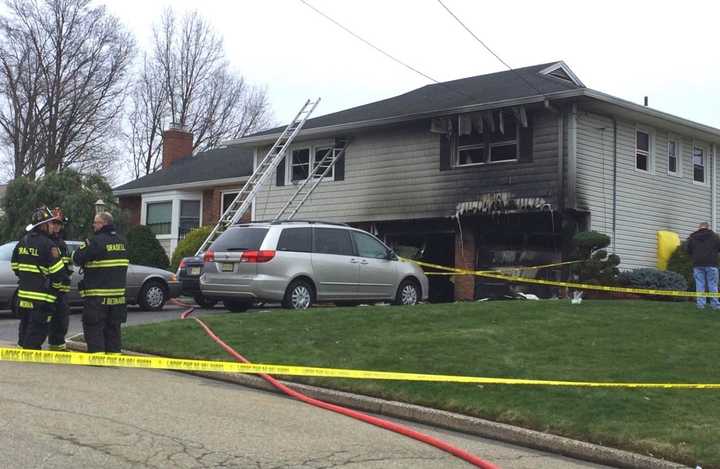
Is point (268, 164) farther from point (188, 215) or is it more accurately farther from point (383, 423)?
point (383, 423)

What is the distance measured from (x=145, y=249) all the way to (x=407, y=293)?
587 inches

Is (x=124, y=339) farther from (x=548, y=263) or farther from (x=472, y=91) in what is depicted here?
(x=472, y=91)

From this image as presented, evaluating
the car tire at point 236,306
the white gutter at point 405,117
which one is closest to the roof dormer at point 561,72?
the white gutter at point 405,117

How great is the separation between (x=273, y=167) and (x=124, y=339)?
41.8ft

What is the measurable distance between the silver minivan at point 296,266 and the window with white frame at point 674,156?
9.81 metres

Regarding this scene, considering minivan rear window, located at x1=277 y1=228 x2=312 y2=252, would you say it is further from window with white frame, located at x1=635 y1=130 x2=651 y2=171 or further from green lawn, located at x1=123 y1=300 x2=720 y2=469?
window with white frame, located at x1=635 y1=130 x2=651 y2=171

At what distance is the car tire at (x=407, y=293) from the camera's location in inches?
632

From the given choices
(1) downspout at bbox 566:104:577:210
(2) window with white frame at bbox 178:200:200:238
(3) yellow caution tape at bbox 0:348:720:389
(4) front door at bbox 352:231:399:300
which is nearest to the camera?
(3) yellow caution tape at bbox 0:348:720:389

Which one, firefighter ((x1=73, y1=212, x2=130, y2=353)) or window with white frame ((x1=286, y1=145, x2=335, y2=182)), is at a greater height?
window with white frame ((x1=286, y1=145, x2=335, y2=182))

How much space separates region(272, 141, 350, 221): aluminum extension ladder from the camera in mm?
23375

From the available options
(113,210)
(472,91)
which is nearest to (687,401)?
(472,91)

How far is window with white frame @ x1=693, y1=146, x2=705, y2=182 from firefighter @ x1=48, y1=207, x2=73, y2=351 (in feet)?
58.9

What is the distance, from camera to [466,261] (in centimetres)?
2072

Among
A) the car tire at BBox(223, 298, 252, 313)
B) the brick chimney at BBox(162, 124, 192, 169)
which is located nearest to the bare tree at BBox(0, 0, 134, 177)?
the brick chimney at BBox(162, 124, 192, 169)
